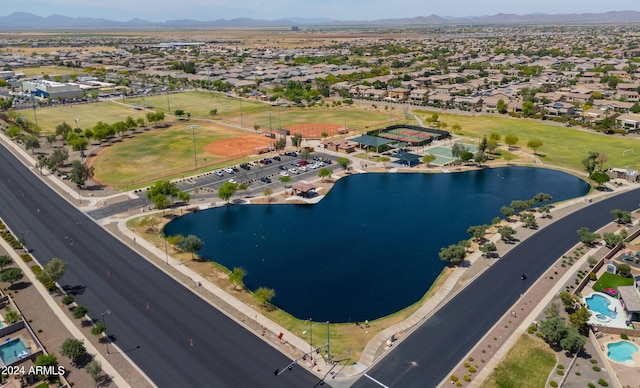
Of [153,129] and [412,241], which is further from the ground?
[153,129]

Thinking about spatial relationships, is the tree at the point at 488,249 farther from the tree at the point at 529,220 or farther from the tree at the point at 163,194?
the tree at the point at 163,194

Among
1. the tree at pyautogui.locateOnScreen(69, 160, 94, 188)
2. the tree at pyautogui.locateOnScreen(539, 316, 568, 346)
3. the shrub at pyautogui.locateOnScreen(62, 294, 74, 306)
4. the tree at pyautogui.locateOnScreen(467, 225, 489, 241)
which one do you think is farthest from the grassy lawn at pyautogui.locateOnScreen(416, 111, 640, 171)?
the shrub at pyautogui.locateOnScreen(62, 294, 74, 306)

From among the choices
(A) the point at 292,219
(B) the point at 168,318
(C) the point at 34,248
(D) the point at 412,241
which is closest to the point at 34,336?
(B) the point at 168,318

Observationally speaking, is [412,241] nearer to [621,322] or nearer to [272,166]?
[621,322]

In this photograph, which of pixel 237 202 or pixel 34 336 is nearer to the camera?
pixel 34 336

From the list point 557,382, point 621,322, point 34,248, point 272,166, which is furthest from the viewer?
point 272,166

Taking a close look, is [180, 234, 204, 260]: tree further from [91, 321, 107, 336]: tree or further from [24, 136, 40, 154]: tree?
[24, 136, 40, 154]: tree
